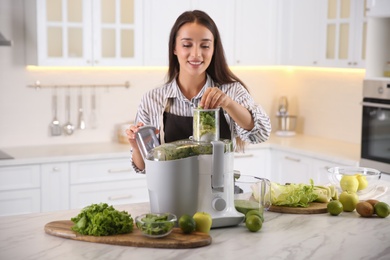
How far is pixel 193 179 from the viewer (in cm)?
242

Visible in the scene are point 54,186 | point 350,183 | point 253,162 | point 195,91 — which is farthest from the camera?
point 253,162

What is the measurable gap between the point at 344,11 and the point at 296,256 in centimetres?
311

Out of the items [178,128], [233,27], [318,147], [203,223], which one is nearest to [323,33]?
[233,27]

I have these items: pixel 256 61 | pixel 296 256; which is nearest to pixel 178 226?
pixel 296 256

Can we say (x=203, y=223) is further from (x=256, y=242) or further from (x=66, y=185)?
(x=66, y=185)

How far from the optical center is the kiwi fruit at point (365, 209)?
2.67m

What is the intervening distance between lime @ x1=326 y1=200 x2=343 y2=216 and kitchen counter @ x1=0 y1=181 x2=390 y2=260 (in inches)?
1.1

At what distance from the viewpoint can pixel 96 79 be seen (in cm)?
521

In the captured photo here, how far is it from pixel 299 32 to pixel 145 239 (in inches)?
138

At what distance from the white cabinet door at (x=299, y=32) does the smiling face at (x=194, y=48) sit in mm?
2521

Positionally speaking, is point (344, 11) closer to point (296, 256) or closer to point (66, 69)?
point (66, 69)

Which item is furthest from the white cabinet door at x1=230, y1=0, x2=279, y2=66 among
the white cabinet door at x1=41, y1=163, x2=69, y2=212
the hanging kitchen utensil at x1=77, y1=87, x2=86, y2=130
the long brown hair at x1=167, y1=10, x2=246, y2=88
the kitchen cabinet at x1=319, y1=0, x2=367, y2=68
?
the long brown hair at x1=167, y1=10, x2=246, y2=88

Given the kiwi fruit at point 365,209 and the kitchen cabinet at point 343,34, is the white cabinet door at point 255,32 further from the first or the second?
the kiwi fruit at point 365,209

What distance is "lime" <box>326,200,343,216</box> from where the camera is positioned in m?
2.68
